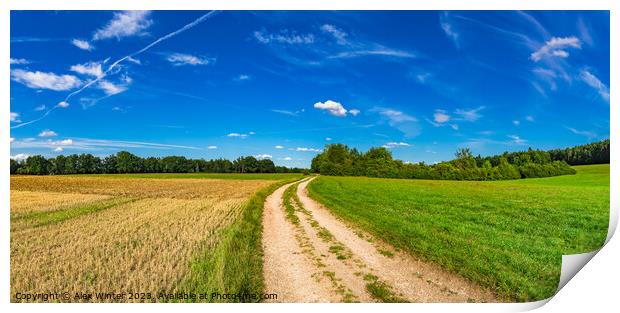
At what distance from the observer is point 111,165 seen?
10.4m

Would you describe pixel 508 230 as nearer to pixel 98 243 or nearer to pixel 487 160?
pixel 487 160

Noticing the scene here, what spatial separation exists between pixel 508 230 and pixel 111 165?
13.0m

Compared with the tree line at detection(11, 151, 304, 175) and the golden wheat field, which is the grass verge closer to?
the golden wheat field

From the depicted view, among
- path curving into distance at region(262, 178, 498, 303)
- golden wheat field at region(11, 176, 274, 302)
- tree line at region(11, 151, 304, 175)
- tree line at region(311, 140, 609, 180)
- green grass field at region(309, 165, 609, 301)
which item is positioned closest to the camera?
path curving into distance at region(262, 178, 498, 303)

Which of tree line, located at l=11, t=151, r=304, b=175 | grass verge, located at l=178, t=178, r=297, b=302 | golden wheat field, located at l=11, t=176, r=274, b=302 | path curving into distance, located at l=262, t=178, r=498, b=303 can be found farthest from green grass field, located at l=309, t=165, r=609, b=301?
tree line, located at l=11, t=151, r=304, b=175

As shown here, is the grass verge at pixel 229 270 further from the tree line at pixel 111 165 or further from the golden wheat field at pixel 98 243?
the tree line at pixel 111 165

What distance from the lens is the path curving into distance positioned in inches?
271

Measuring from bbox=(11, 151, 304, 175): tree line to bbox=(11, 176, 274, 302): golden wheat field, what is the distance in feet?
2.01

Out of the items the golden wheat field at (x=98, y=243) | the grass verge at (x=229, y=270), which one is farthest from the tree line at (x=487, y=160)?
the golden wheat field at (x=98, y=243)

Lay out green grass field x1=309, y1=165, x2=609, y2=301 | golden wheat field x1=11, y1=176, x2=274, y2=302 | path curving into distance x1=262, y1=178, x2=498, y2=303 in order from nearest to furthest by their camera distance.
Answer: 1. path curving into distance x1=262, y1=178, x2=498, y2=303
2. golden wheat field x1=11, y1=176, x2=274, y2=302
3. green grass field x1=309, y1=165, x2=609, y2=301

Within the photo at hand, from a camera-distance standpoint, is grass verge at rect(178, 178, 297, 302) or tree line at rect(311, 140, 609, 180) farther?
tree line at rect(311, 140, 609, 180)

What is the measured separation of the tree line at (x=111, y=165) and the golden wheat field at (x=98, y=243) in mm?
613

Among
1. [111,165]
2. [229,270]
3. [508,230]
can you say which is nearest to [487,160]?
[508,230]

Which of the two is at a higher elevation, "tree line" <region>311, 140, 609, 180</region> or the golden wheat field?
"tree line" <region>311, 140, 609, 180</region>
